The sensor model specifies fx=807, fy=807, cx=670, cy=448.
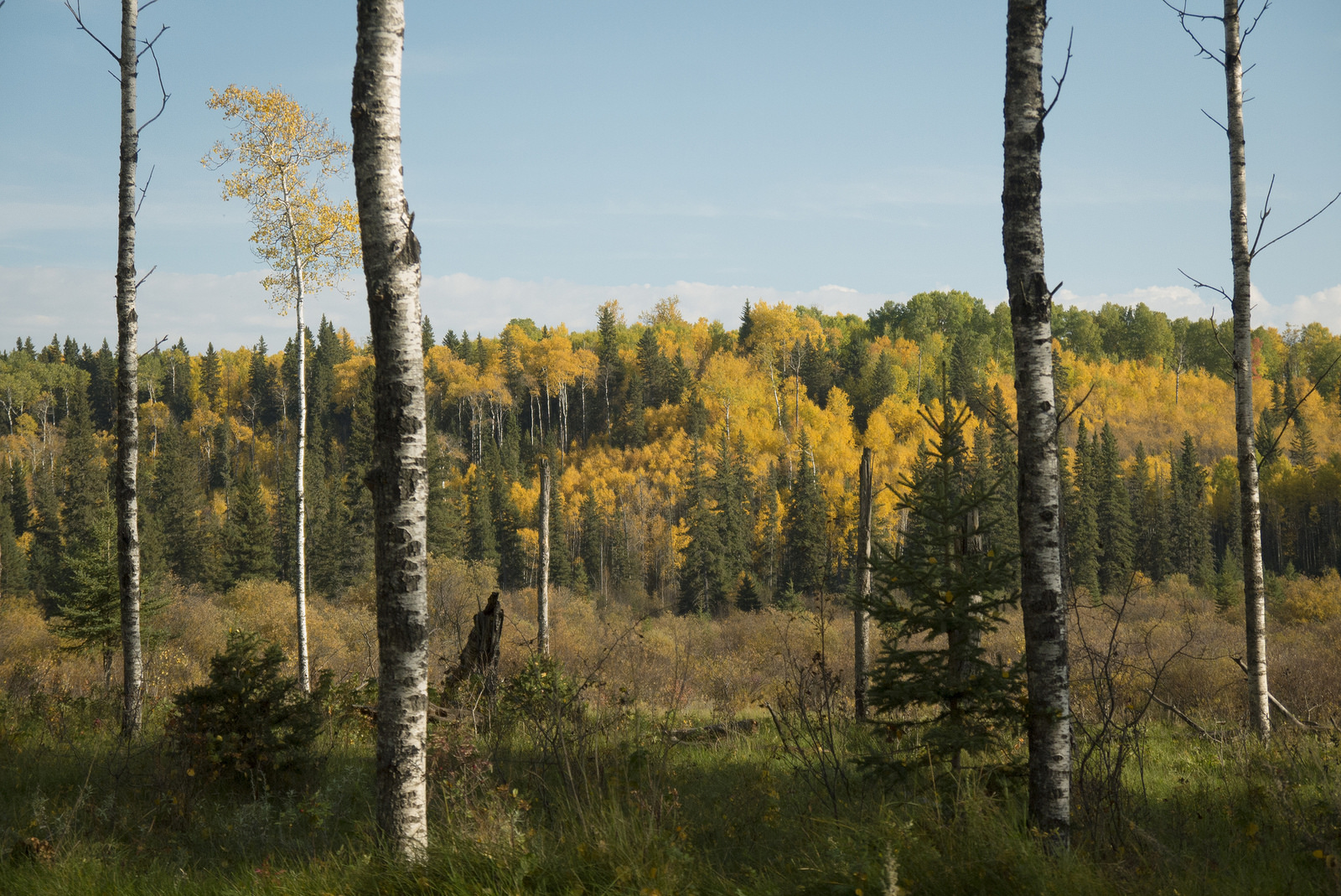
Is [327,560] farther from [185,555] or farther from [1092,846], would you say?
[1092,846]

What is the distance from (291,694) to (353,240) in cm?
920

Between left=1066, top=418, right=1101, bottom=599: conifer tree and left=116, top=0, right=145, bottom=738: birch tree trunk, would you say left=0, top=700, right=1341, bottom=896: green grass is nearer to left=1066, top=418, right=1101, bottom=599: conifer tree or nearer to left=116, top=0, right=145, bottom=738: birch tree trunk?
left=116, top=0, right=145, bottom=738: birch tree trunk

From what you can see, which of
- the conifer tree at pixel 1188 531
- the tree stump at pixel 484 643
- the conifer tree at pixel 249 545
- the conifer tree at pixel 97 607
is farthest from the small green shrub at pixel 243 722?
the conifer tree at pixel 1188 531

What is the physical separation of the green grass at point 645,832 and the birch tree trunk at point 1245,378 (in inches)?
33.3

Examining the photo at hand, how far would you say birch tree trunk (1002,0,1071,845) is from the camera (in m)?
4.04

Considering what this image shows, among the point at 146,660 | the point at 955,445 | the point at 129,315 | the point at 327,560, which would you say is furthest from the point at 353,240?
the point at 327,560

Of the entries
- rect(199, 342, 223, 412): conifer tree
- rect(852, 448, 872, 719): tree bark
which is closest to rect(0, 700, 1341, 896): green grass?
rect(852, 448, 872, 719): tree bark

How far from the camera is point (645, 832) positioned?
3.41 meters

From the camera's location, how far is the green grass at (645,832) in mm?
3094

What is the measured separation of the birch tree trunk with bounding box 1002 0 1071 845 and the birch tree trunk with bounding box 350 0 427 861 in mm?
2902

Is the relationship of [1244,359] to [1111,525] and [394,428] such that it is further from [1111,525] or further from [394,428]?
[1111,525]

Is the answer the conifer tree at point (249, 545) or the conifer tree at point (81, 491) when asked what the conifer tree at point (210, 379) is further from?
the conifer tree at point (249, 545)

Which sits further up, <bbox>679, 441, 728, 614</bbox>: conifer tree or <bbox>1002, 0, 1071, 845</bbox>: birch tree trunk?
<bbox>1002, 0, 1071, 845</bbox>: birch tree trunk

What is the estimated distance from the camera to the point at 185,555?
46469 millimetres
